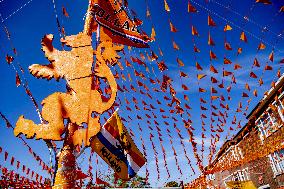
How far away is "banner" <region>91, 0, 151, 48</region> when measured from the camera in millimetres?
3900

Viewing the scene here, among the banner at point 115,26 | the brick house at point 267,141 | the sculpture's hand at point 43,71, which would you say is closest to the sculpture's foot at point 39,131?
the sculpture's hand at point 43,71

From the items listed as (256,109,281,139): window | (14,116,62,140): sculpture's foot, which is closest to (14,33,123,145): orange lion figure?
(14,116,62,140): sculpture's foot

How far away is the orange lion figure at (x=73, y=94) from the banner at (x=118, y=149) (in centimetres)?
56

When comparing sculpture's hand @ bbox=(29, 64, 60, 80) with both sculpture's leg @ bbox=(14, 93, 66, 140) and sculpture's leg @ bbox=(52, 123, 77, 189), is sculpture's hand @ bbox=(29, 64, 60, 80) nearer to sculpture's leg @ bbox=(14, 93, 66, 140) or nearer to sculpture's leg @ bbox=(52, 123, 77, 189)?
sculpture's leg @ bbox=(14, 93, 66, 140)

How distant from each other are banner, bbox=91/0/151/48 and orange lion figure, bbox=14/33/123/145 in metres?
0.67

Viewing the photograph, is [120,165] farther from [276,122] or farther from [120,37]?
[276,122]

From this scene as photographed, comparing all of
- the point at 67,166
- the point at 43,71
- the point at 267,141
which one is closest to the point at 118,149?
the point at 67,166

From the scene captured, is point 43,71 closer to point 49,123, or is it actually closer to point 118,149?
point 49,123

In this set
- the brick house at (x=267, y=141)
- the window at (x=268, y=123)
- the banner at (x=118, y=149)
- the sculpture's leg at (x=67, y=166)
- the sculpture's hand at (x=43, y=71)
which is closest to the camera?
the sculpture's leg at (x=67, y=166)

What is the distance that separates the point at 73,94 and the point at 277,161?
20043mm

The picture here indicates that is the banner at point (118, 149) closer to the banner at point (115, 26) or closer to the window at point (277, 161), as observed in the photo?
the banner at point (115, 26)

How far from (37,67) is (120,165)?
1744mm

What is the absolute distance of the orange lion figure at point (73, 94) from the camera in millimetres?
2781

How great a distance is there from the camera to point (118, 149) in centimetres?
352
